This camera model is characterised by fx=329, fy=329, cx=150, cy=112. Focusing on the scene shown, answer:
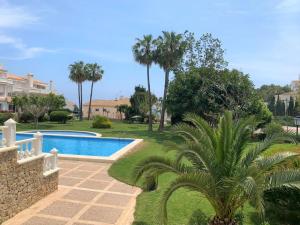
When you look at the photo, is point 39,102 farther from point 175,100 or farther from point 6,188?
point 6,188

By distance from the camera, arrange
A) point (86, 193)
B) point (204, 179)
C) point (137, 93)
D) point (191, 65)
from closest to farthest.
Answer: point (204, 179), point (86, 193), point (191, 65), point (137, 93)

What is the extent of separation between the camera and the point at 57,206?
1024cm

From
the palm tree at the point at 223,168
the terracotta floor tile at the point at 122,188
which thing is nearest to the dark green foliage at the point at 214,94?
the terracotta floor tile at the point at 122,188

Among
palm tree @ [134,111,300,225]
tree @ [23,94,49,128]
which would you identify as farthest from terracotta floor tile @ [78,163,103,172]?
tree @ [23,94,49,128]

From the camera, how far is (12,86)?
57156 millimetres

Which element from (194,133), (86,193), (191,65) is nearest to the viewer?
(194,133)

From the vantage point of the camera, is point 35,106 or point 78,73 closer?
point 35,106

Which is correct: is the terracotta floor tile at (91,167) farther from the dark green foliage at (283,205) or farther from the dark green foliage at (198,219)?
the dark green foliage at (283,205)

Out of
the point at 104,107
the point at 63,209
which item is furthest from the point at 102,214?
the point at 104,107

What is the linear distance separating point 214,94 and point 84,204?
20.4 metres

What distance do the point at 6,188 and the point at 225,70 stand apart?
1016 inches

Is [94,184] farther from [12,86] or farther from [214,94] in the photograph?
[12,86]

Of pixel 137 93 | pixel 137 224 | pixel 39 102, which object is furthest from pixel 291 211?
pixel 137 93

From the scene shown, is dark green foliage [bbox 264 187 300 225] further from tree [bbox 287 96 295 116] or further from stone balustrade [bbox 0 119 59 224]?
tree [bbox 287 96 295 116]
